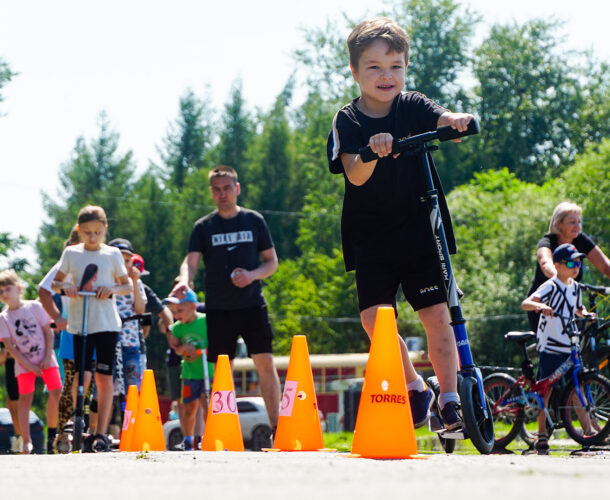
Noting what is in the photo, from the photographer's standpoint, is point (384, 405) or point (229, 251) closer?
point (384, 405)

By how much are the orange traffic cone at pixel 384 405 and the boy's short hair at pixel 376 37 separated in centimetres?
153

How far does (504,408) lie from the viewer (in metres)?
10.6

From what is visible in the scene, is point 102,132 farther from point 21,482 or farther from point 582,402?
point 21,482

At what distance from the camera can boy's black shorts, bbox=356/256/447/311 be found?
20.7 ft

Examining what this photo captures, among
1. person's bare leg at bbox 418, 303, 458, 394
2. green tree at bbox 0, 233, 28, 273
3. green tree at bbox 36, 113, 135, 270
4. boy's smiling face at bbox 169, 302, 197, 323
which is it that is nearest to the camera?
person's bare leg at bbox 418, 303, 458, 394

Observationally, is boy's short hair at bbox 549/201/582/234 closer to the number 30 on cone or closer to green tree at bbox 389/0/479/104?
the number 30 on cone

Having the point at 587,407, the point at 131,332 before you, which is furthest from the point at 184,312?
the point at 587,407

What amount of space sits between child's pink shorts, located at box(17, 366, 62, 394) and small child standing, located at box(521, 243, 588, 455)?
479 centimetres

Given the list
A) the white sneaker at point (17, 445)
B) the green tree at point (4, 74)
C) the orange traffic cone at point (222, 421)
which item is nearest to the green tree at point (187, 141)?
the green tree at point (4, 74)

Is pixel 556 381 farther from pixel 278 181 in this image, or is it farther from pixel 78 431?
pixel 278 181

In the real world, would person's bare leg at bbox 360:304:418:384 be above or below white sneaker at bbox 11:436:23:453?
above

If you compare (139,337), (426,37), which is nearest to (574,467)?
(139,337)

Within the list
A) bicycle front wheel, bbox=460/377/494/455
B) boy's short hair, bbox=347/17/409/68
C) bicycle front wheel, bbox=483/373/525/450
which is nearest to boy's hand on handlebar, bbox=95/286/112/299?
bicycle front wheel, bbox=483/373/525/450

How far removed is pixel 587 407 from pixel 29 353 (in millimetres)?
5552
